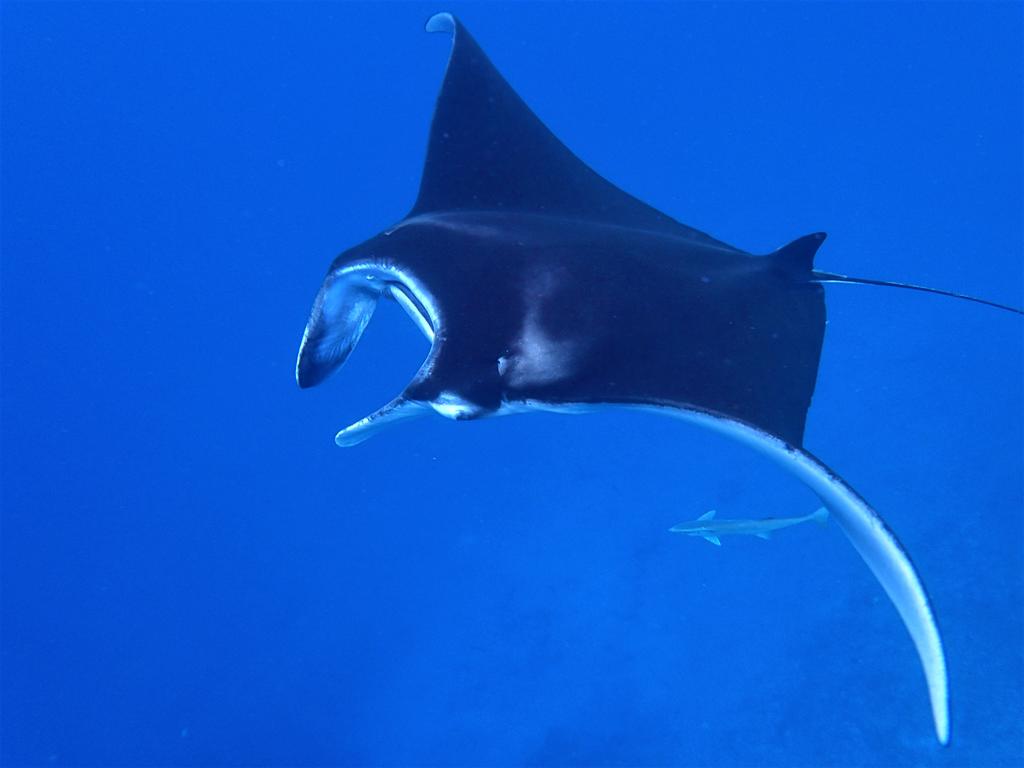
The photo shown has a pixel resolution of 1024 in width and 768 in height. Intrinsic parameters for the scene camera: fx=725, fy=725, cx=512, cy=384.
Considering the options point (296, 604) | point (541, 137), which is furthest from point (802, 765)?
point (296, 604)

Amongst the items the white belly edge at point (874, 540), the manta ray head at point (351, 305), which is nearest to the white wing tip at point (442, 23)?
the manta ray head at point (351, 305)

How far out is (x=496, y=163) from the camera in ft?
12.4

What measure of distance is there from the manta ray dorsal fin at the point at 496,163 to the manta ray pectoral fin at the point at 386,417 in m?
1.52

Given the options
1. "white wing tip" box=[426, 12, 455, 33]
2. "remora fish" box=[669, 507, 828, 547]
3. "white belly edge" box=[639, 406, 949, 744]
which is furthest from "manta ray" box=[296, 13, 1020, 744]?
"remora fish" box=[669, 507, 828, 547]

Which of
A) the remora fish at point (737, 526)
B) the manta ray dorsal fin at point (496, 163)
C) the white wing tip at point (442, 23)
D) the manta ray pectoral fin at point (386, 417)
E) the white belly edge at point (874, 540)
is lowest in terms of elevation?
the white belly edge at point (874, 540)

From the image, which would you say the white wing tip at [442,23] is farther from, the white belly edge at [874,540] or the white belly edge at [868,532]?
the white belly edge at [874,540]

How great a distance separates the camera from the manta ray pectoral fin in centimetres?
212

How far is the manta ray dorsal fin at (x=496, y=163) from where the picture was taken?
3666 mm

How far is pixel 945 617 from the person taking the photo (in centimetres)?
757

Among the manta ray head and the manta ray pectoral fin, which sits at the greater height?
the manta ray head

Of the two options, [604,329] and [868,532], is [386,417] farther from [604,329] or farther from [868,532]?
[868,532]

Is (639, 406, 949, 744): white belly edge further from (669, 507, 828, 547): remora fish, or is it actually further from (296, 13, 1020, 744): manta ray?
(669, 507, 828, 547): remora fish

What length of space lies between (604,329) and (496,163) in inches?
70.6

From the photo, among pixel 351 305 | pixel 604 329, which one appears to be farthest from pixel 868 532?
pixel 351 305
